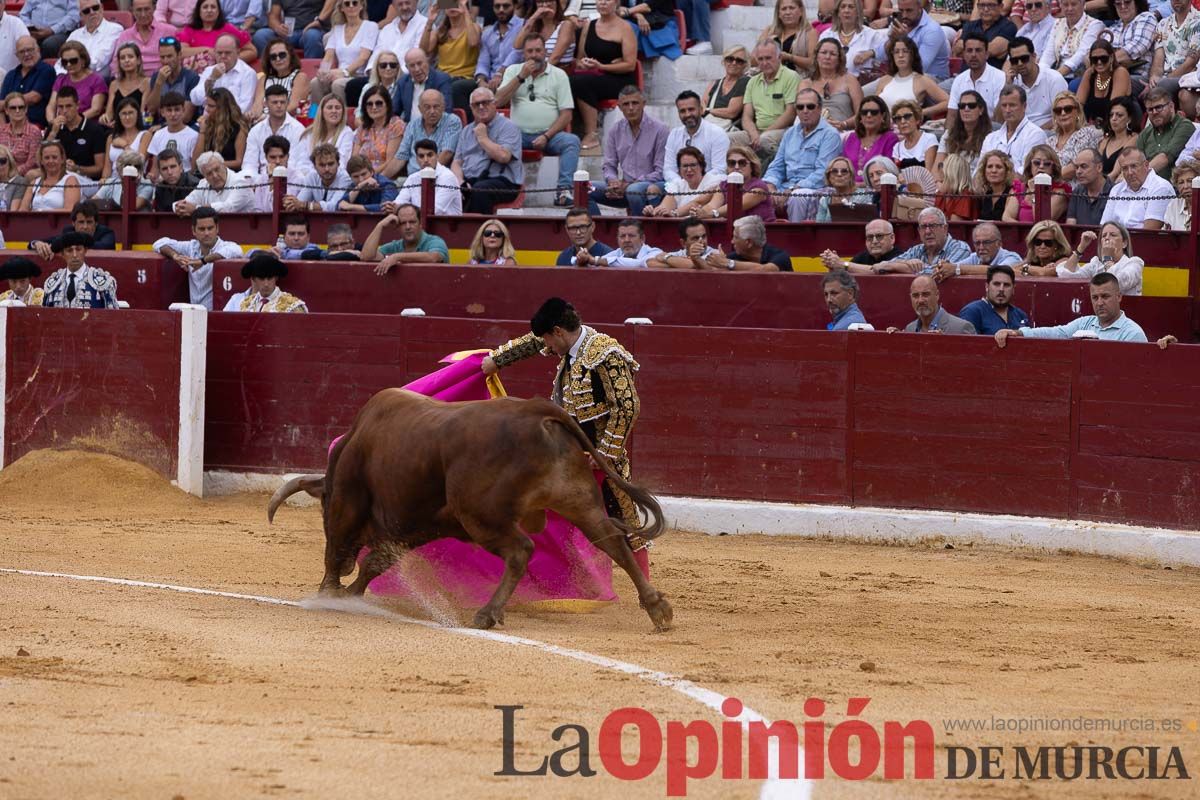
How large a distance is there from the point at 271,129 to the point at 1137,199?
6.14 meters

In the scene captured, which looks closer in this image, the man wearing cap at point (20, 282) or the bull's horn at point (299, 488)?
the bull's horn at point (299, 488)

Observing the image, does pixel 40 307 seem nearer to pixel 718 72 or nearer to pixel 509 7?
pixel 509 7

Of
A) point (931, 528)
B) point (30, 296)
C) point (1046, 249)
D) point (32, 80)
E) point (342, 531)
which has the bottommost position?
point (931, 528)

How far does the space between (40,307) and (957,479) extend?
5536 mm

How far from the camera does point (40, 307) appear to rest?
1074cm

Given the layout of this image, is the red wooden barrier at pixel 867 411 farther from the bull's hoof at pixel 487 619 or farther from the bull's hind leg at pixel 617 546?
the bull's hoof at pixel 487 619

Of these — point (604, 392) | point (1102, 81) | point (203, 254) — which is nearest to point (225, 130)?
point (203, 254)

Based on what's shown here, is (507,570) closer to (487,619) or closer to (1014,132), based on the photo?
(487,619)

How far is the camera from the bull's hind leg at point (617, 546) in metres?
5.98

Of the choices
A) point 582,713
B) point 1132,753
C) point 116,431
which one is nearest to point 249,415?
point 116,431

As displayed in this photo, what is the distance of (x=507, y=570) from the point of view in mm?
6062

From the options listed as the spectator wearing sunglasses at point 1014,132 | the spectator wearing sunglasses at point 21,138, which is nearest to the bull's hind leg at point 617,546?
the spectator wearing sunglasses at point 1014,132

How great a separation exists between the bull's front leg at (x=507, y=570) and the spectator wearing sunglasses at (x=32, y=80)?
372 inches

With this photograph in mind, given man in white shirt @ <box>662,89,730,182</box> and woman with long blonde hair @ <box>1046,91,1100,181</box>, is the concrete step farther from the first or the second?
woman with long blonde hair @ <box>1046,91,1100,181</box>
